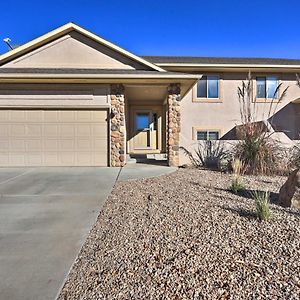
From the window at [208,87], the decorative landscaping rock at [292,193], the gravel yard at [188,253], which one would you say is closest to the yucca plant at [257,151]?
the decorative landscaping rock at [292,193]

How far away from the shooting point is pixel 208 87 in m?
16.0

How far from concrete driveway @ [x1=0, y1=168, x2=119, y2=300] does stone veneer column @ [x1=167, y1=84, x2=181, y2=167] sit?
3537 millimetres

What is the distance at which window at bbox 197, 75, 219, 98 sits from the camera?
16.0 metres

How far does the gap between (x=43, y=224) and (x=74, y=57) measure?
9.54m

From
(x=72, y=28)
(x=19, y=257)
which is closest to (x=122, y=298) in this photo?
(x=19, y=257)

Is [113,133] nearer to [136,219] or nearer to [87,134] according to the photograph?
[87,134]

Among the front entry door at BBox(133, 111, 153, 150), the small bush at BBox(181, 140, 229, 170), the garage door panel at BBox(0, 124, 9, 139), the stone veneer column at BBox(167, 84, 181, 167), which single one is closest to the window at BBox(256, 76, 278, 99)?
the small bush at BBox(181, 140, 229, 170)

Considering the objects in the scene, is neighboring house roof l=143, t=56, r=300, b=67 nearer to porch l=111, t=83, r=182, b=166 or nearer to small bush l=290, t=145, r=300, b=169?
porch l=111, t=83, r=182, b=166

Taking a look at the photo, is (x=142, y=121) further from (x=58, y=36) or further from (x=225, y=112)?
(x=58, y=36)

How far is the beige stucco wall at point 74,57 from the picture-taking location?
12.6 meters

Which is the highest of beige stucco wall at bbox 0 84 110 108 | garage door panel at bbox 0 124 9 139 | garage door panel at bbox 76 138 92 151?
beige stucco wall at bbox 0 84 110 108

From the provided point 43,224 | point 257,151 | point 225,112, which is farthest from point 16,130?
point 225,112

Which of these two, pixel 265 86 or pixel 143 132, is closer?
pixel 265 86

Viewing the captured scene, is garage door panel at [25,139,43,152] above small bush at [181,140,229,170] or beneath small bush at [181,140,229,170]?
above
